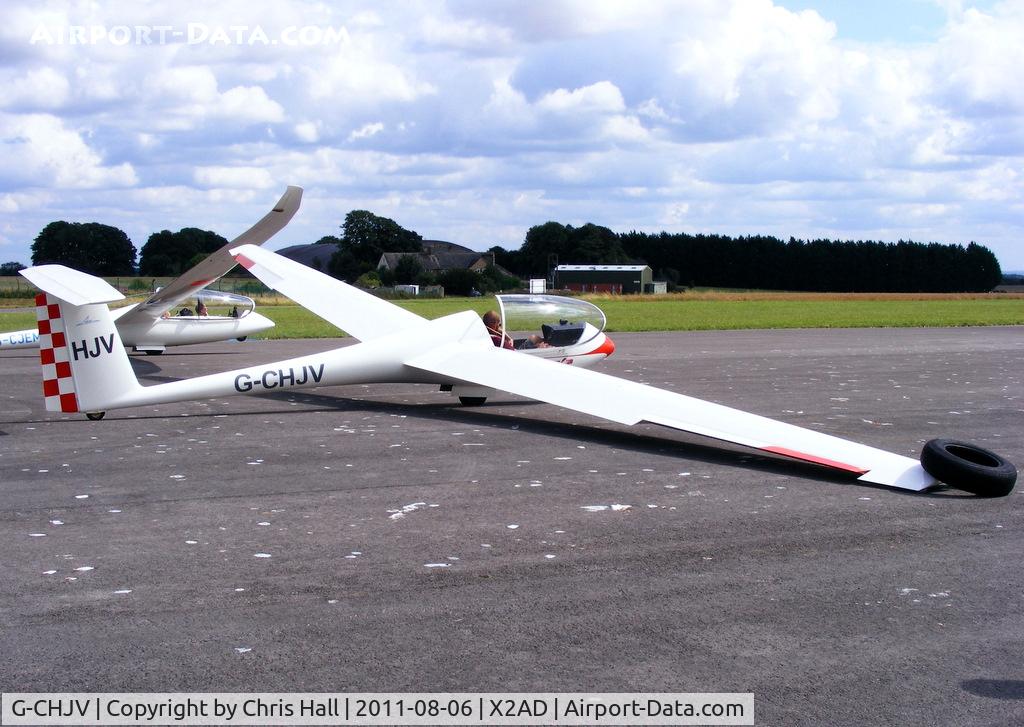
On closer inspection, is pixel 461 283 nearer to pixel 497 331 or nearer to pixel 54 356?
pixel 497 331

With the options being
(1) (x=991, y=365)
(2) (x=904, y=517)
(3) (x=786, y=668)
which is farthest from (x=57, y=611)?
(1) (x=991, y=365)

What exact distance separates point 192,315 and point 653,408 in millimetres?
15340

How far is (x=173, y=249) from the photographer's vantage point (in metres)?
114

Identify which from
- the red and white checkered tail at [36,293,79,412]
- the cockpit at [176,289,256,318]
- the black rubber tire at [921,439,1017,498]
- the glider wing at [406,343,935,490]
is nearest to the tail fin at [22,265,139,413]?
the red and white checkered tail at [36,293,79,412]

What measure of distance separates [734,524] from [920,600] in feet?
6.80

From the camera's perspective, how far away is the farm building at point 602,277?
397ft

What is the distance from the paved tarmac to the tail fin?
0.61 m

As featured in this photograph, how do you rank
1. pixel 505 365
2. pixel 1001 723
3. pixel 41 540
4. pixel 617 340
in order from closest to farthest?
pixel 1001 723, pixel 41 540, pixel 505 365, pixel 617 340

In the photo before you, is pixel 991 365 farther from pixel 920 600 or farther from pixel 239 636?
pixel 239 636

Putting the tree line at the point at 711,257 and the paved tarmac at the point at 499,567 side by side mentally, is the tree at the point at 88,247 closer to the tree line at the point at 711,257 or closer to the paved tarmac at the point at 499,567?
the tree line at the point at 711,257

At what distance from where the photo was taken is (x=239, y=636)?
5.73 m

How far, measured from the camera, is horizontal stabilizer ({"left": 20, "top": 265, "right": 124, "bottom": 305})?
11.1 metres

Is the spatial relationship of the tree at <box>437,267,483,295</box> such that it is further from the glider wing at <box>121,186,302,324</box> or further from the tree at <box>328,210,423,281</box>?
the glider wing at <box>121,186,302,324</box>
